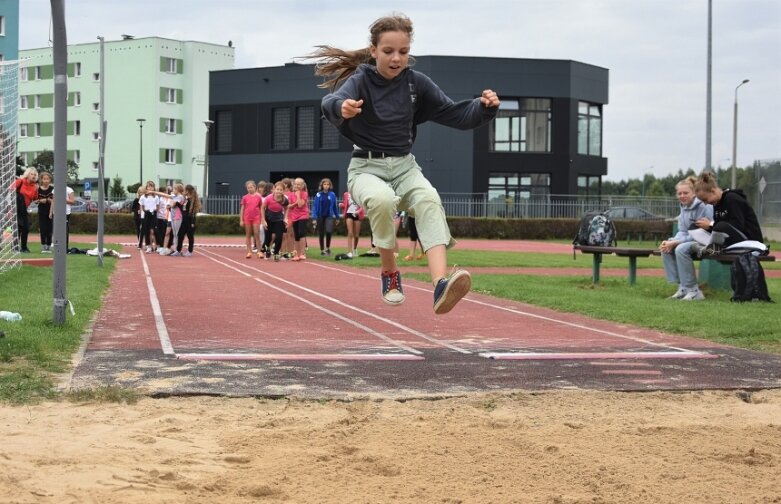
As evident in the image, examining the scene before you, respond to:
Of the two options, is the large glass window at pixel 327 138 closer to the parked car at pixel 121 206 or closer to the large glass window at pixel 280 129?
the large glass window at pixel 280 129

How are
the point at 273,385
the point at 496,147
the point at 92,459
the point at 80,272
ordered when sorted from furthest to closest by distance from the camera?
the point at 496,147
the point at 80,272
the point at 273,385
the point at 92,459

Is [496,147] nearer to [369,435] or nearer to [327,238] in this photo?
[327,238]

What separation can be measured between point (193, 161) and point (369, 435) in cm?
7794

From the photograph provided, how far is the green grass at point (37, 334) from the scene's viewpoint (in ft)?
19.5

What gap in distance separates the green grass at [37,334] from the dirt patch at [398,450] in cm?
57

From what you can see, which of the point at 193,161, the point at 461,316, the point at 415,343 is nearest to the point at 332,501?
the point at 415,343

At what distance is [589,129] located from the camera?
5306 cm

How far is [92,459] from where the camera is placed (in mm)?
4316

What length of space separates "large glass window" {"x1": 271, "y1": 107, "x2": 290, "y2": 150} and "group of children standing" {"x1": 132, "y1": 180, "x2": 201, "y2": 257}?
27.4 meters

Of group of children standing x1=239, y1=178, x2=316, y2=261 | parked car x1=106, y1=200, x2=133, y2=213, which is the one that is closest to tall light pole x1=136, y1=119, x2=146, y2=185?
parked car x1=106, y1=200, x2=133, y2=213

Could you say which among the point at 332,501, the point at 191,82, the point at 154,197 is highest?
the point at 191,82

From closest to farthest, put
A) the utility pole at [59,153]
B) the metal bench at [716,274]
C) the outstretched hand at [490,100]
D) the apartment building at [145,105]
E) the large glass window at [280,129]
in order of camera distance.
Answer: the outstretched hand at [490,100] < the utility pole at [59,153] < the metal bench at [716,274] < the large glass window at [280,129] < the apartment building at [145,105]

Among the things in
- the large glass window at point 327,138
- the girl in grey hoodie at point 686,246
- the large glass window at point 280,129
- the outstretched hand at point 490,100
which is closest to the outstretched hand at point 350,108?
the outstretched hand at point 490,100

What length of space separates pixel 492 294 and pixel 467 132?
36057mm
